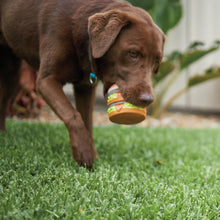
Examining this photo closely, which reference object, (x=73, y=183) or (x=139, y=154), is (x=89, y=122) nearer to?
(x=139, y=154)

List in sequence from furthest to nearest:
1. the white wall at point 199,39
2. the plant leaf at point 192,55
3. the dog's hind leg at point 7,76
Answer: the white wall at point 199,39, the plant leaf at point 192,55, the dog's hind leg at point 7,76

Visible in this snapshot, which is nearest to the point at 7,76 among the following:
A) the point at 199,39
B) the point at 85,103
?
the point at 85,103

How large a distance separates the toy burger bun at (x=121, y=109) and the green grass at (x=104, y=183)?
419 millimetres

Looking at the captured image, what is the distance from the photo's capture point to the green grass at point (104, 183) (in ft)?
5.09

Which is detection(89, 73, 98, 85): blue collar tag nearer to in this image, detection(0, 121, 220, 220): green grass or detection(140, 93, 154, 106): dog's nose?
detection(140, 93, 154, 106): dog's nose

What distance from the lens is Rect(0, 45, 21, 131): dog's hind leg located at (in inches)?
128

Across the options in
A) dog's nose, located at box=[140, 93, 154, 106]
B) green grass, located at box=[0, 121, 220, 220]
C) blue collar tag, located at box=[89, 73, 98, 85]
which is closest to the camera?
green grass, located at box=[0, 121, 220, 220]

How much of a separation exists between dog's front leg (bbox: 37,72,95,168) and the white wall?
7625 millimetres

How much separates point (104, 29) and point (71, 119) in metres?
0.70

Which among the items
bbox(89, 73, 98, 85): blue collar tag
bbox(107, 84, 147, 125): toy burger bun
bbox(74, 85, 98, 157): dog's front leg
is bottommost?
bbox(74, 85, 98, 157): dog's front leg

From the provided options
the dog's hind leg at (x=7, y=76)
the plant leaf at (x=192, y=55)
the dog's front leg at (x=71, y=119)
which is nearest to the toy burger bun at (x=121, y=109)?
the dog's front leg at (x=71, y=119)

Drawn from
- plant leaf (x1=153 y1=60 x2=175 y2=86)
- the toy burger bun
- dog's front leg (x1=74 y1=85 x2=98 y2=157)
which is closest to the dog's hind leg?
dog's front leg (x1=74 y1=85 x2=98 y2=157)

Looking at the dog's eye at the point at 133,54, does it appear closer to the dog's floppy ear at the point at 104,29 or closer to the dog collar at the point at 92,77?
the dog's floppy ear at the point at 104,29

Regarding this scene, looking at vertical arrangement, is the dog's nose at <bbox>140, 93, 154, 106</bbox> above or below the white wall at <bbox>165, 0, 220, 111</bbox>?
above
